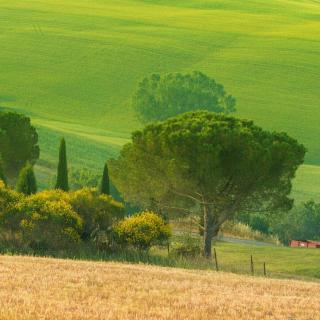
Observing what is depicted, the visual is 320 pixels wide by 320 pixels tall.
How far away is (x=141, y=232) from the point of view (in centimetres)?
5575

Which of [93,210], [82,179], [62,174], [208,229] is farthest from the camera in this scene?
[82,179]

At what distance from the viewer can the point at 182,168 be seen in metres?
60.9

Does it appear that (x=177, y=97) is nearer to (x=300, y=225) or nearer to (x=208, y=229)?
(x=300, y=225)

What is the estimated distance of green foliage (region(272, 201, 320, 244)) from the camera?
9469cm

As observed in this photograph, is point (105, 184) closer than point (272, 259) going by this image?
No

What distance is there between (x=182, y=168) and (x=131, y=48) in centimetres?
12860

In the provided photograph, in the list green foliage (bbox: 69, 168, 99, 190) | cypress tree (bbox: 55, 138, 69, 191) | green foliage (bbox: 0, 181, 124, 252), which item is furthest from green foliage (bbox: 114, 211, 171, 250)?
green foliage (bbox: 69, 168, 99, 190)

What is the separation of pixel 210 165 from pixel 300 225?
122ft

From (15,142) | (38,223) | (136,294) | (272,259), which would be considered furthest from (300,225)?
(136,294)

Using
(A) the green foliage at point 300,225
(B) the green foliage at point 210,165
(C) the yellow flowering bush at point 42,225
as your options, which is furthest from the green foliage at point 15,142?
(A) the green foliage at point 300,225

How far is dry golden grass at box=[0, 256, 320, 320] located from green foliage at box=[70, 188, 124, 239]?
1314 cm

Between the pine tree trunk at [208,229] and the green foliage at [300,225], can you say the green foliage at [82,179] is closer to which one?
the green foliage at [300,225]

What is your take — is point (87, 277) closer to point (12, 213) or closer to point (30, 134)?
point (12, 213)

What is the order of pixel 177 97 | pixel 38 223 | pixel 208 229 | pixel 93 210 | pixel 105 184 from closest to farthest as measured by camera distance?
pixel 38 223
pixel 93 210
pixel 208 229
pixel 105 184
pixel 177 97
